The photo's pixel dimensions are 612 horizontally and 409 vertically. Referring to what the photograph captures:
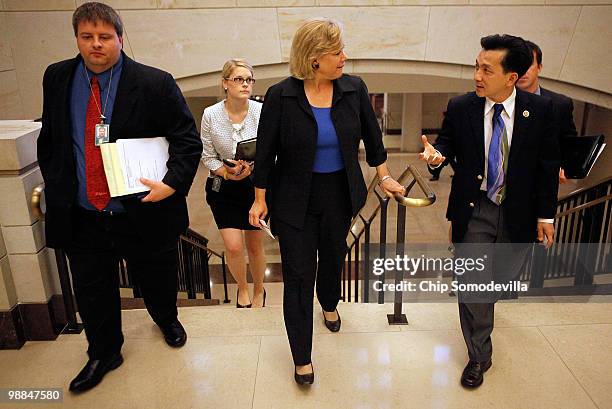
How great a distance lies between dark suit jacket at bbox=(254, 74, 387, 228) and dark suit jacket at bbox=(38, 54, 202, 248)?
347mm

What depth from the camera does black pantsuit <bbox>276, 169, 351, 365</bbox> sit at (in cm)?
222

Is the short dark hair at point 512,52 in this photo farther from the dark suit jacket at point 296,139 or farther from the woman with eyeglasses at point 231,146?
the woman with eyeglasses at point 231,146

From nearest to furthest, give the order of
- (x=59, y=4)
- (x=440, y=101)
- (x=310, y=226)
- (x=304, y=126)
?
(x=304, y=126) < (x=310, y=226) < (x=59, y=4) < (x=440, y=101)

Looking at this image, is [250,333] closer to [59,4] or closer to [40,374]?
[40,374]

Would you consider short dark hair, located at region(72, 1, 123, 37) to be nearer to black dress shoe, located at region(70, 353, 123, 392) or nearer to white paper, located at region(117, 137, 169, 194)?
white paper, located at region(117, 137, 169, 194)

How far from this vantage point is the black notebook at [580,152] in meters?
2.22

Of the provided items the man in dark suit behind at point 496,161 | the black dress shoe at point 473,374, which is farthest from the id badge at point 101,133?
the black dress shoe at point 473,374

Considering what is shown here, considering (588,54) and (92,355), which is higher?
(588,54)

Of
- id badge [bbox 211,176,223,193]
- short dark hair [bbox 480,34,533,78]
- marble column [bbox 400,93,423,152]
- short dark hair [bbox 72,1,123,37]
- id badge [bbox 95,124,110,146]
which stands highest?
short dark hair [bbox 72,1,123,37]

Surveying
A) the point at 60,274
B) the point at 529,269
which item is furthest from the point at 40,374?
the point at 529,269

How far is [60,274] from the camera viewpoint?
264cm

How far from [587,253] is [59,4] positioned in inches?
244

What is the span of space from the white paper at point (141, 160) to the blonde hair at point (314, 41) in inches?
28.1

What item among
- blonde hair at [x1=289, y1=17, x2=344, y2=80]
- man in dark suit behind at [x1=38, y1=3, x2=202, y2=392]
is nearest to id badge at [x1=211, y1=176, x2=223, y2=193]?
man in dark suit behind at [x1=38, y1=3, x2=202, y2=392]
